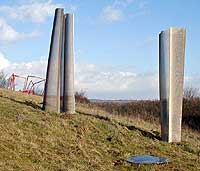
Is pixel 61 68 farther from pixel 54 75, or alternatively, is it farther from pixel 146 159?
pixel 146 159

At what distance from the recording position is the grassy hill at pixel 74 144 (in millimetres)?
9586

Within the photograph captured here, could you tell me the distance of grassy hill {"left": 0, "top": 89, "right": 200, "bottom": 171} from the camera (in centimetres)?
959

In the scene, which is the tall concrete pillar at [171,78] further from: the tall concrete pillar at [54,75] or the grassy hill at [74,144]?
the tall concrete pillar at [54,75]

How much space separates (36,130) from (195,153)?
17.3ft

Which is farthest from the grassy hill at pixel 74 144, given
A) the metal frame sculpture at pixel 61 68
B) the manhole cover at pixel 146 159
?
the metal frame sculpture at pixel 61 68

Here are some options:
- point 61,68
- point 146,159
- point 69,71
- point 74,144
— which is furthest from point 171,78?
point 74,144

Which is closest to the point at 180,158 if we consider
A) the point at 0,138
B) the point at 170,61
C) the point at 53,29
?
the point at 170,61

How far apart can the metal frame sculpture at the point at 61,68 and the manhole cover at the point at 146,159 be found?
207 inches

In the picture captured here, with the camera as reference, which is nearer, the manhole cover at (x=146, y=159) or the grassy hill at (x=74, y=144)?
the grassy hill at (x=74, y=144)

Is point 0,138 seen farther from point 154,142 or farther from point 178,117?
point 178,117

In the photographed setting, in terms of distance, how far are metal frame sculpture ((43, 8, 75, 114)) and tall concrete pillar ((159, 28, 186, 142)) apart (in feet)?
12.4

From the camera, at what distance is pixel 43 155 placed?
32.8ft

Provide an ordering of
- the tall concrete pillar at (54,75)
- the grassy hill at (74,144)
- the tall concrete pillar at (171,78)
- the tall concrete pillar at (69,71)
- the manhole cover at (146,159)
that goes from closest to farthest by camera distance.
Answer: the grassy hill at (74,144), the manhole cover at (146,159), the tall concrete pillar at (171,78), the tall concrete pillar at (54,75), the tall concrete pillar at (69,71)

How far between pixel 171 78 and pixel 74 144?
4.87 m
